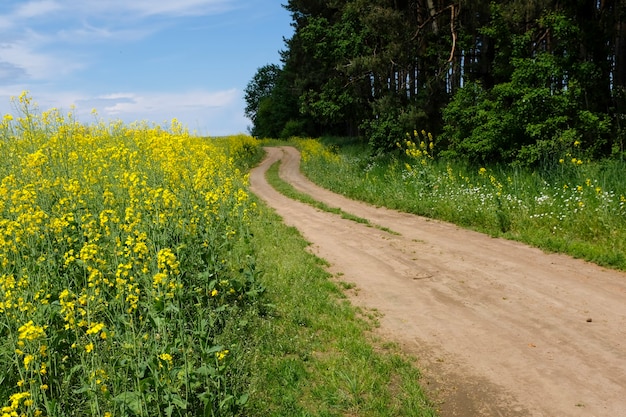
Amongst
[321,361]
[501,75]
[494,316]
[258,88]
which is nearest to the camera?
[321,361]

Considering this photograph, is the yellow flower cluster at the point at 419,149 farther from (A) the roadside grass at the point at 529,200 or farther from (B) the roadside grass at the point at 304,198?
(B) the roadside grass at the point at 304,198

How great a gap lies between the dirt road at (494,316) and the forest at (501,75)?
4.19m

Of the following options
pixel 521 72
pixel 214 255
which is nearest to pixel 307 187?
pixel 521 72

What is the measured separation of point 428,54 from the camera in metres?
18.9

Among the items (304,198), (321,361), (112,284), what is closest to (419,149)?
(304,198)

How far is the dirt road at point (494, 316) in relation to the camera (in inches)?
177

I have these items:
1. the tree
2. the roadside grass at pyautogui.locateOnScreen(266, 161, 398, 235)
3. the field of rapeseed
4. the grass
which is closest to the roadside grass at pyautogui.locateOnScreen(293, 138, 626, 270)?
the roadside grass at pyautogui.locateOnScreen(266, 161, 398, 235)

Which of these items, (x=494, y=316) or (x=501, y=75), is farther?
(x=501, y=75)

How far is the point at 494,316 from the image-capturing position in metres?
6.21

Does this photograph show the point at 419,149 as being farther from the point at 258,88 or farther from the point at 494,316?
the point at 258,88

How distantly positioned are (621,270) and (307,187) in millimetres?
13834

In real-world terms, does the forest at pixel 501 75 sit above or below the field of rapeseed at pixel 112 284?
above

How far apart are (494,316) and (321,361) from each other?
2376 millimetres

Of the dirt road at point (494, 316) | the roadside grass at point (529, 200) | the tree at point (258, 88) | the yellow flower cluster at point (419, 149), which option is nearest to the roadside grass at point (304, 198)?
the dirt road at point (494, 316)
